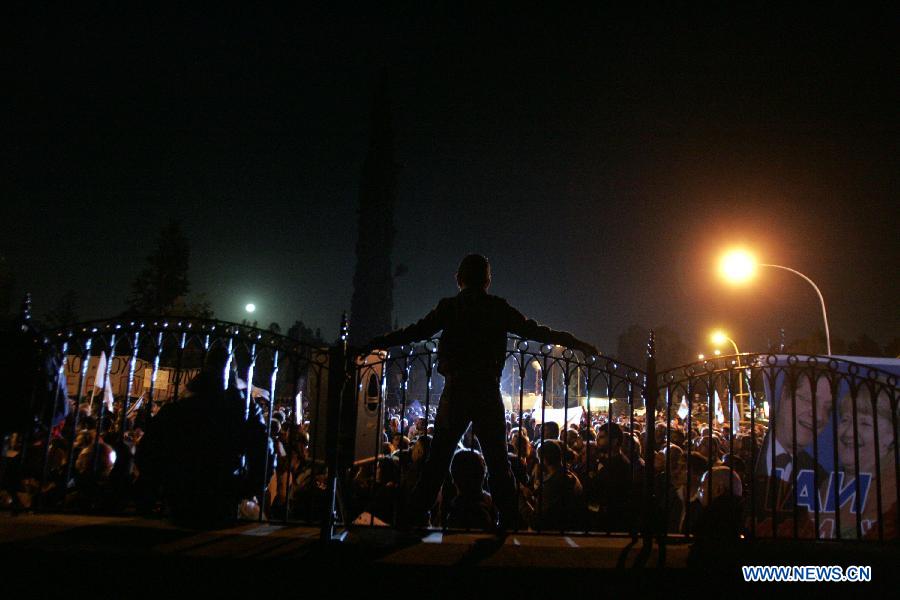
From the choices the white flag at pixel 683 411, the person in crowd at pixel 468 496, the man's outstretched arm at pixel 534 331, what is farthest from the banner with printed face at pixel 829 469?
the white flag at pixel 683 411

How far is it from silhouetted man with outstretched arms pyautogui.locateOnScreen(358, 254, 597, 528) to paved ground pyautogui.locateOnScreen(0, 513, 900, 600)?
48 cm

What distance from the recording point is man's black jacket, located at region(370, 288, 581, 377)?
487 cm

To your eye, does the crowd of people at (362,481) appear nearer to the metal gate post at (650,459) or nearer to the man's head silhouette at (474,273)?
the metal gate post at (650,459)

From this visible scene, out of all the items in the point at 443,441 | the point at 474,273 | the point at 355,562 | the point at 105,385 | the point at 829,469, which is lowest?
the point at 355,562

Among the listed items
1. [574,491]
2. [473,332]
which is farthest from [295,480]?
[473,332]

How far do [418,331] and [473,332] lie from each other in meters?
0.52

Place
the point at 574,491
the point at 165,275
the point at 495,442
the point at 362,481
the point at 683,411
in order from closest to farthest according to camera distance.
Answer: the point at 495,442 → the point at 574,491 → the point at 362,481 → the point at 683,411 → the point at 165,275

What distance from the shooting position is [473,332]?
4898 millimetres

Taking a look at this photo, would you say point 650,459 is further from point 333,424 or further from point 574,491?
point 333,424

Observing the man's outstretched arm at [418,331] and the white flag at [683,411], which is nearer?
the man's outstretched arm at [418,331]

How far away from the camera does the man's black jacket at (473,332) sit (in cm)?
487

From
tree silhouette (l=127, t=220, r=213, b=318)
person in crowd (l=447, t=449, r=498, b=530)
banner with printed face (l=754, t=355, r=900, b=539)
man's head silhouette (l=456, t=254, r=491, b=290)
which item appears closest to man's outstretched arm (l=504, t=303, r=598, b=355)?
man's head silhouette (l=456, t=254, r=491, b=290)

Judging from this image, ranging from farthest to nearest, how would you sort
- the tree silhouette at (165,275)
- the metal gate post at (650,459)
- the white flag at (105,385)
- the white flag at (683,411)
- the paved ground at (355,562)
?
the tree silhouette at (165,275) < the white flag at (683,411) < the white flag at (105,385) < the metal gate post at (650,459) < the paved ground at (355,562)

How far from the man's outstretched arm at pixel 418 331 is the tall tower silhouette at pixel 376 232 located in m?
62.7
